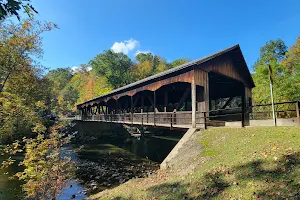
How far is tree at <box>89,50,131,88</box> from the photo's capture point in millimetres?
53469

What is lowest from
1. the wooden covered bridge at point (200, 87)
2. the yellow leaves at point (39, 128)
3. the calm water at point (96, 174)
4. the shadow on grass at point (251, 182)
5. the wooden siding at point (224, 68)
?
the calm water at point (96, 174)

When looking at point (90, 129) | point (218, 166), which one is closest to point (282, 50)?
point (90, 129)

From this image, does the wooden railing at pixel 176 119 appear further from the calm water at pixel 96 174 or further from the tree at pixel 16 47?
the tree at pixel 16 47

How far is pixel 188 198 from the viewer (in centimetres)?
496

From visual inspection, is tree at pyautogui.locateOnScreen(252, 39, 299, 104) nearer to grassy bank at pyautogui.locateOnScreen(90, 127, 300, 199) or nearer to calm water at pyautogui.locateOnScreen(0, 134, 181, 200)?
grassy bank at pyautogui.locateOnScreen(90, 127, 300, 199)

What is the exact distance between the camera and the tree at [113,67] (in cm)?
5347

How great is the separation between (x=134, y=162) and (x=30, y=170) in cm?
902

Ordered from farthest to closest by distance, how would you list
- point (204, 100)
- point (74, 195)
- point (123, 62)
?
point (123, 62) → point (204, 100) → point (74, 195)

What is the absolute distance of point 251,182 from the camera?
4.71m

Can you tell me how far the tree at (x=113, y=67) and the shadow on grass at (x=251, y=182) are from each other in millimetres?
49179

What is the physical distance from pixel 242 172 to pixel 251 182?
63 cm

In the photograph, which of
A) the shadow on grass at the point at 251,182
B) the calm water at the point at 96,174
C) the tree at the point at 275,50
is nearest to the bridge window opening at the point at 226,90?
the calm water at the point at 96,174

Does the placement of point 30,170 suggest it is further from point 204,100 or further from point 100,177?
point 204,100

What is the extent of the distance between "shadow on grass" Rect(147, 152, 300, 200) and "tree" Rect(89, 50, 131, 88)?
49.2m
